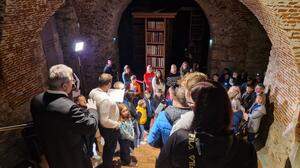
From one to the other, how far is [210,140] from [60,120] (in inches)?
60.5

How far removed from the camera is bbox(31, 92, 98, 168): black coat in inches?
106

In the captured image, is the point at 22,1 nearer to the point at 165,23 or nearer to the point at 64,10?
the point at 64,10

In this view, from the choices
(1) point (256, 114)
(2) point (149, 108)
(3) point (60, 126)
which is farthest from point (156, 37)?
(3) point (60, 126)

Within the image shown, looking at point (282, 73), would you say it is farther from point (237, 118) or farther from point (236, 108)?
point (237, 118)

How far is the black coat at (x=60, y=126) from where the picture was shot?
2695mm

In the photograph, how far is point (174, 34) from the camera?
10016mm

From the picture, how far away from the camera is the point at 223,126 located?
1.82m

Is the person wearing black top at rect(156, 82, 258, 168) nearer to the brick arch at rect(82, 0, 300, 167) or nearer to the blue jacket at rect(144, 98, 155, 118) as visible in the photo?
the brick arch at rect(82, 0, 300, 167)

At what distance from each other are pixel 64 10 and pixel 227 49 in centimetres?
522

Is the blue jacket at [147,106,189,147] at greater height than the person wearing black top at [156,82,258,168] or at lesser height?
lesser

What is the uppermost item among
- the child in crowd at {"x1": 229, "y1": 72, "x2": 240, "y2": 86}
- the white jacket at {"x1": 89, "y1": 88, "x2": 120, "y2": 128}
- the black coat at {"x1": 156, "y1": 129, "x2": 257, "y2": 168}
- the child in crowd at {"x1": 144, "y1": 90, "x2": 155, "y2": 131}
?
the black coat at {"x1": 156, "y1": 129, "x2": 257, "y2": 168}

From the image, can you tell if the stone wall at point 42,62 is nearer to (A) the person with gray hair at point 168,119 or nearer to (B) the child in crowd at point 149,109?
(A) the person with gray hair at point 168,119

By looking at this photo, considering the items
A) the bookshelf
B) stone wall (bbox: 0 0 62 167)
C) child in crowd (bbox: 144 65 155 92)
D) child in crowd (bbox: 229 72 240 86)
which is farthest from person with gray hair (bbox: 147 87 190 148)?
the bookshelf

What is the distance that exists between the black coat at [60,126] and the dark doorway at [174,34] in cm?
683
